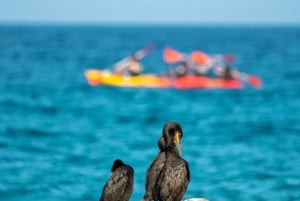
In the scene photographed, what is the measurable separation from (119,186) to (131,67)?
27039mm

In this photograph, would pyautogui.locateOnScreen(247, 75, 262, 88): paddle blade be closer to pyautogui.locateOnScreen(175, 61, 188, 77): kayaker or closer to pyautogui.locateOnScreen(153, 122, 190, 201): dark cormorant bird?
pyautogui.locateOnScreen(175, 61, 188, 77): kayaker

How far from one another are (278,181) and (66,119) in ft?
41.6

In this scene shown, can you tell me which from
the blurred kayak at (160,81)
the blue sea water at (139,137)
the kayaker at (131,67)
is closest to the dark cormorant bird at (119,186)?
the blue sea water at (139,137)

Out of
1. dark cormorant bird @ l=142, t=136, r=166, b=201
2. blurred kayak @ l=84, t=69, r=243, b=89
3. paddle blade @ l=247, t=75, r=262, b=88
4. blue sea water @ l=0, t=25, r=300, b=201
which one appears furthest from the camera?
paddle blade @ l=247, t=75, r=262, b=88

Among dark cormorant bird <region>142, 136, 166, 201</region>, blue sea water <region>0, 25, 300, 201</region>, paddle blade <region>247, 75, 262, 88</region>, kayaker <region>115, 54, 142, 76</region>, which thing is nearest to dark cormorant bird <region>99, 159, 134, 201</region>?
dark cormorant bird <region>142, 136, 166, 201</region>

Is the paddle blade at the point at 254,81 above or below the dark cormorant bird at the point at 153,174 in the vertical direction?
above

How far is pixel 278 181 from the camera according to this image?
780 inches

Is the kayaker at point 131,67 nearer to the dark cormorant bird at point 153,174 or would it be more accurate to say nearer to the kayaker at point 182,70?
the kayaker at point 182,70

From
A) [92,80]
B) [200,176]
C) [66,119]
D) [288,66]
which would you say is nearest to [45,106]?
[66,119]

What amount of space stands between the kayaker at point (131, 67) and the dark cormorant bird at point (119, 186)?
2590 cm

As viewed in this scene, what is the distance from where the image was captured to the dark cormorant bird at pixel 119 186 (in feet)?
31.9

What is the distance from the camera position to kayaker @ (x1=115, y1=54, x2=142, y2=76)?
36.0 meters

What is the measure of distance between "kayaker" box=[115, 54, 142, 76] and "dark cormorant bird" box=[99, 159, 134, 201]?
25896mm

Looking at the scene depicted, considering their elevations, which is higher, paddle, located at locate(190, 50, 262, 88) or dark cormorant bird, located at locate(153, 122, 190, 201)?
paddle, located at locate(190, 50, 262, 88)
